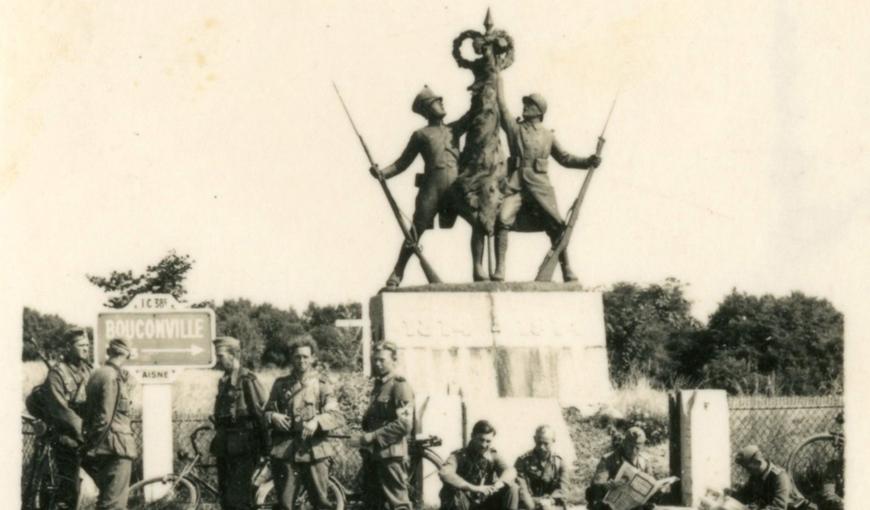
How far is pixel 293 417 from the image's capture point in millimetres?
12273

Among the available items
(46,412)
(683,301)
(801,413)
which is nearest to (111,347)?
(46,412)

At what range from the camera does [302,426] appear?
1220 centimetres

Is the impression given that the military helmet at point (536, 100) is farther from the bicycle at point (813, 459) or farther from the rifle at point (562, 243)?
the bicycle at point (813, 459)

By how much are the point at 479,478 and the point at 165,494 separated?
4.03m

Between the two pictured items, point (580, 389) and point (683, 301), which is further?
point (683, 301)

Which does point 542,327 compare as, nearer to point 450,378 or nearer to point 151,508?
point 450,378

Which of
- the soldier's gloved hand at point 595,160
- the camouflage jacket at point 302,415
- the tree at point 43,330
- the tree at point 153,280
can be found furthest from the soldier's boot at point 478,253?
the tree at point 43,330

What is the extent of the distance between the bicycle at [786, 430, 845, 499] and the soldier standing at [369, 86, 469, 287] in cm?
414

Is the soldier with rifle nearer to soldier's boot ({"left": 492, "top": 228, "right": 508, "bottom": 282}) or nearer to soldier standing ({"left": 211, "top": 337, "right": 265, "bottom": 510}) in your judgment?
soldier standing ({"left": 211, "top": 337, "right": 265, "bottom": 510})

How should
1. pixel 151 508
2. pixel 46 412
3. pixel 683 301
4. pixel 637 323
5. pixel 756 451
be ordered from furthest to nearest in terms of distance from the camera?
pixel 683 301 → pixel 637 323 → pixel 151 508 → pixel 46 412 → pixel 756 451

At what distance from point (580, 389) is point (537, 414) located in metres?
1.20

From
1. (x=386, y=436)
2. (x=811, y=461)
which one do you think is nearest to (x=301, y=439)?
(x=386, y=436)

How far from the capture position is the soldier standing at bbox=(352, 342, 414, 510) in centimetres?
1245

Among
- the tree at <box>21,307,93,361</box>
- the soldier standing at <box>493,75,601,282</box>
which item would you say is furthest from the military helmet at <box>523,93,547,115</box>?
the tree at <box>21,307,93,361</box>
